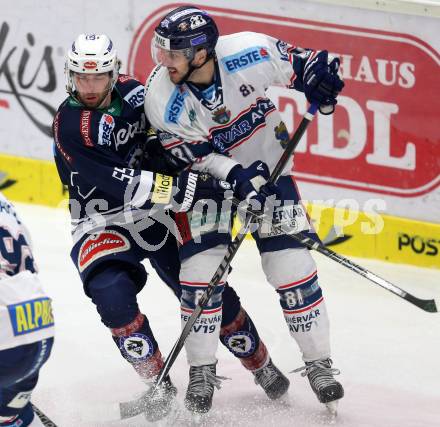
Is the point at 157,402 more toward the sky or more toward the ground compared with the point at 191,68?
more toward the ground

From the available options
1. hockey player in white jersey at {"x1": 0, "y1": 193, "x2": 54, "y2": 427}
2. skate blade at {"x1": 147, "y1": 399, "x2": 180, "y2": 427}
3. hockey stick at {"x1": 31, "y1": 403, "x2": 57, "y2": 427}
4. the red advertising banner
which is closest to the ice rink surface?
skate blade at {"x1": 147, "y1": 399, "x2": 180, "y2": 427}

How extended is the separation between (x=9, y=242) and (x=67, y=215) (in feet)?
10.5

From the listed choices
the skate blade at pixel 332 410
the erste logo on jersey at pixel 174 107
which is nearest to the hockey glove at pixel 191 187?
the erste logo on jersey at pixel 174 107

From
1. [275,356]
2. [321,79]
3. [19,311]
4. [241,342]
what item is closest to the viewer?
[19,311]

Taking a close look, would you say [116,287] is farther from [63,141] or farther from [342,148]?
[342,148]

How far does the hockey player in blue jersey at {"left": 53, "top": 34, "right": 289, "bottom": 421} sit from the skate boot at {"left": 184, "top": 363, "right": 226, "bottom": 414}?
0.10 m

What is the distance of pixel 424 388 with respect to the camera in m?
4.93

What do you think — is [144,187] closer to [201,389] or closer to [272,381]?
[201,389]

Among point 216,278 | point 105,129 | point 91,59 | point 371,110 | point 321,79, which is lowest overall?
point 216,278

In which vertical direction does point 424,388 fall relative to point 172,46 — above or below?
below

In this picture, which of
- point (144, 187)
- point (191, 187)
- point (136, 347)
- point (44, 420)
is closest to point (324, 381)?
point (136, 347)

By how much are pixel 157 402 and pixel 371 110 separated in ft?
6.88

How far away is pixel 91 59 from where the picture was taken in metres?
4.46

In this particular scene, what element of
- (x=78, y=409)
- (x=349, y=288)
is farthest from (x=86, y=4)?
(x=78, y=409)
